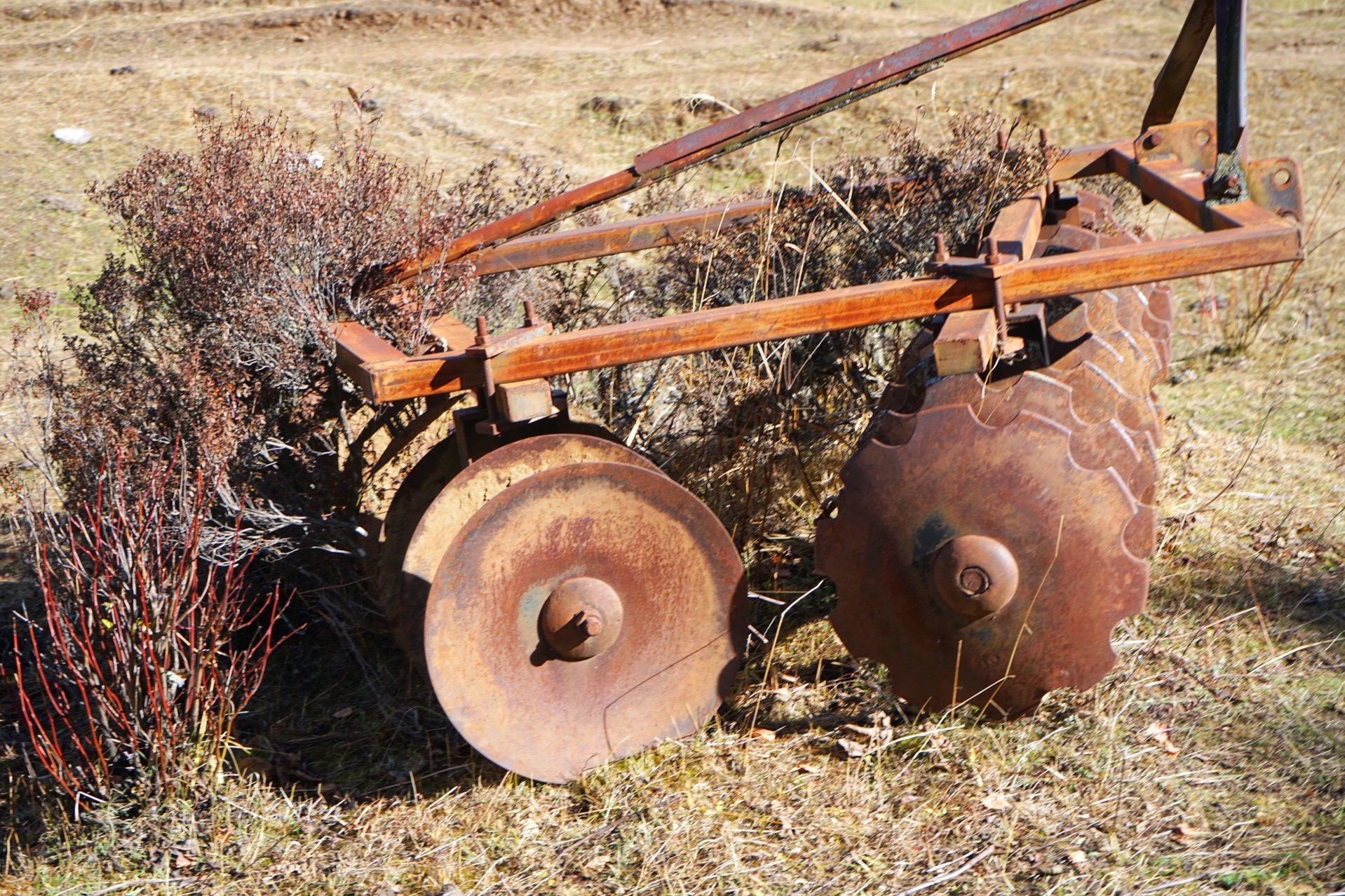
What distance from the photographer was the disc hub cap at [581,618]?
301 cm

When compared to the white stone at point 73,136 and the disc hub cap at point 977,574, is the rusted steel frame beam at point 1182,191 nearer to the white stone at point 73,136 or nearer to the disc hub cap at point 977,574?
the disc hub cap at point 977,574

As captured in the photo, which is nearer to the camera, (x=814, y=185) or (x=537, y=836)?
(x=537, y=836)

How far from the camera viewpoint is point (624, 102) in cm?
1120

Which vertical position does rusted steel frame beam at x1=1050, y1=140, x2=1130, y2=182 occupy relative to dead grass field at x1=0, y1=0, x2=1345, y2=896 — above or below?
above

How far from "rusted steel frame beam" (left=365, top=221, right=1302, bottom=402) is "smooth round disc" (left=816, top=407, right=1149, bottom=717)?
0.33 metres

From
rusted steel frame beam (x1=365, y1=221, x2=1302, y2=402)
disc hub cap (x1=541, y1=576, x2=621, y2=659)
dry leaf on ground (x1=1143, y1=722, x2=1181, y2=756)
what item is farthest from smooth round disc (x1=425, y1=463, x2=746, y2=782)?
dry leaf on ground (x1=1143, y1=722, x2=1181, y2=756)

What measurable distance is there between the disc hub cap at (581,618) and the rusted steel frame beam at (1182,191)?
2083mm

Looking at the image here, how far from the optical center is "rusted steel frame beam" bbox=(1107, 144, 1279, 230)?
125 inches

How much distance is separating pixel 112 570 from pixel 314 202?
1.37 metres

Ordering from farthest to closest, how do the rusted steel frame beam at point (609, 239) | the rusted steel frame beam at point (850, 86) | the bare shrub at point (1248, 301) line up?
the bare shrub at point (1248, 301)
the rusted steel frame beam at point (609, 239)
the rusted steel frame beam at point (850, 86)

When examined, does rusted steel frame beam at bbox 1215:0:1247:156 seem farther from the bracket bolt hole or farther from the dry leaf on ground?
the dry leaf on ground

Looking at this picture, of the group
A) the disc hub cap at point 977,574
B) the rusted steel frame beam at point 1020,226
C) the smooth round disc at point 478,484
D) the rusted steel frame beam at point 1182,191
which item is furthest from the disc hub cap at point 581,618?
the rusted steel frame beam at point 1182,191

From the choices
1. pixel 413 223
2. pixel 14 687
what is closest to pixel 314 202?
pixel 413 223

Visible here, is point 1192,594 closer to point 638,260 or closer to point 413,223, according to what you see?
point 413,223
